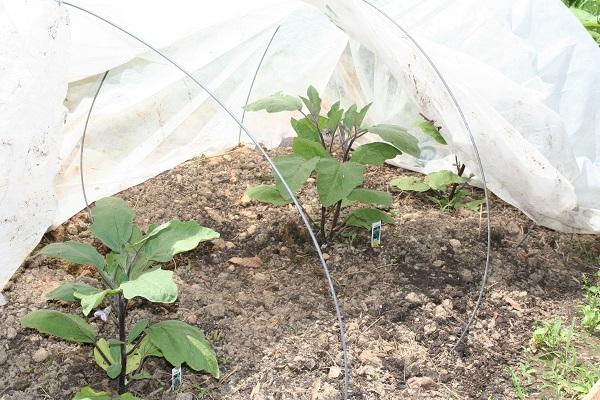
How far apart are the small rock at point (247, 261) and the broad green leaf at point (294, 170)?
27 cm

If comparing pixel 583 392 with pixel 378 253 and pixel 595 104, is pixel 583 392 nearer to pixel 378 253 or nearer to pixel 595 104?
pixel 378 253

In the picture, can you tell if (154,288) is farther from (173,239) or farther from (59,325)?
(59,325)

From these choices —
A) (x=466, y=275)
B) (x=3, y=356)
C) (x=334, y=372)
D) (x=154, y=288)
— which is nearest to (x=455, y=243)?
(x=466, y=275)

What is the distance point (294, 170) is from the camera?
2332 millimetres

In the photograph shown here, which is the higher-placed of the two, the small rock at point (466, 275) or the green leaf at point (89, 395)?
the green leaf at point (89, 395)

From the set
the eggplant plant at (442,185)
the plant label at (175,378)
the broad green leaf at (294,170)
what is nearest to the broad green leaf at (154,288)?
the plant label at (175,378)

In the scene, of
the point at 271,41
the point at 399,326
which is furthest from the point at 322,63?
the point at 399,326

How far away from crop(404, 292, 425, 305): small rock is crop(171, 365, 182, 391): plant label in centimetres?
77

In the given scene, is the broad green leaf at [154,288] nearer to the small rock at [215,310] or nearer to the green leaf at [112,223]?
the green leaf at [112,223]

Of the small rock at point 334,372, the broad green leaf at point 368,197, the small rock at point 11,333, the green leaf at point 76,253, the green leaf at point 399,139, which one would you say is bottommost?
the small rock at point 334,372

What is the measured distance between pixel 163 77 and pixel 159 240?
0.98 meters

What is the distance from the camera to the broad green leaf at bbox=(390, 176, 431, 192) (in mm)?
2938

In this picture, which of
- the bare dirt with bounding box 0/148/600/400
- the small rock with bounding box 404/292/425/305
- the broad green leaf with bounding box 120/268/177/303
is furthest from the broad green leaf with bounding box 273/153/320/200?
the broad green leaf with bounding box 120/268/177/303

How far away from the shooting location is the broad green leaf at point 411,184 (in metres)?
2.94
